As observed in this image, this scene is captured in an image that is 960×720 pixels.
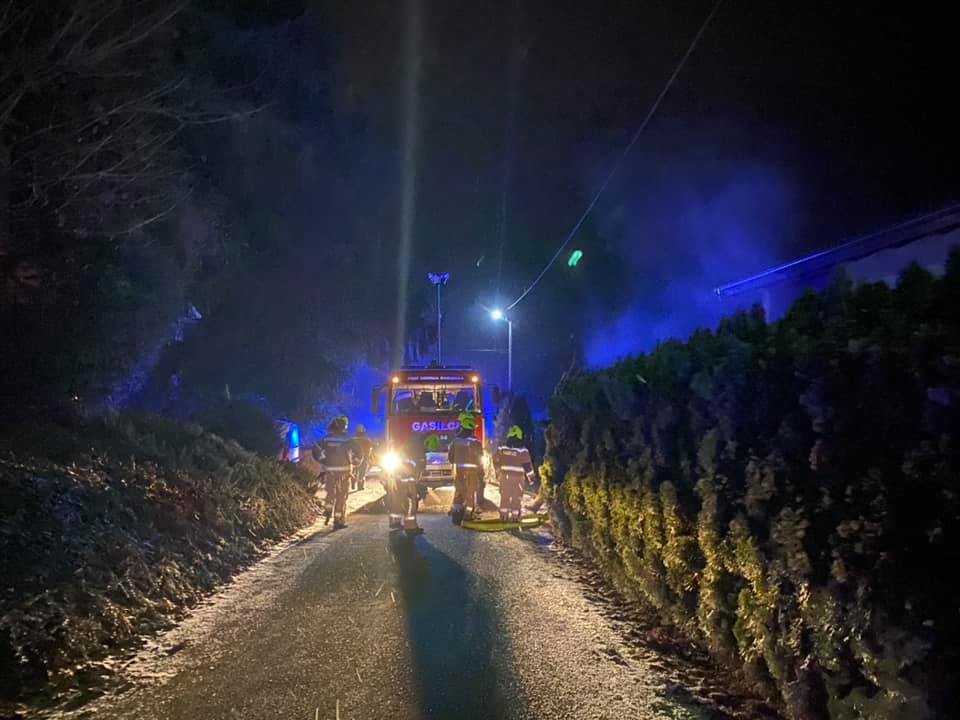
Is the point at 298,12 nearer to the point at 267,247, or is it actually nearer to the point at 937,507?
the point at 267,247

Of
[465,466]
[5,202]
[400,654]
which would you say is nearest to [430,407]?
[465,466]

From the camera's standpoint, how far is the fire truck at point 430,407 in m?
14.8

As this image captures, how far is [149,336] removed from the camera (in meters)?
13.2

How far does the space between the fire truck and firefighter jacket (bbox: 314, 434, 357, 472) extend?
2.32 meters

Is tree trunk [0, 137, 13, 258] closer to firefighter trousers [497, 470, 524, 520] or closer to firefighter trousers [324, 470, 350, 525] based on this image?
firefighter trousers [324, 470, 350, 525]

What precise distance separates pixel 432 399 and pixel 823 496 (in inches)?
489

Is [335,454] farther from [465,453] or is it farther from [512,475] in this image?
[512,475]

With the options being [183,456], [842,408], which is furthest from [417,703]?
[183,456]

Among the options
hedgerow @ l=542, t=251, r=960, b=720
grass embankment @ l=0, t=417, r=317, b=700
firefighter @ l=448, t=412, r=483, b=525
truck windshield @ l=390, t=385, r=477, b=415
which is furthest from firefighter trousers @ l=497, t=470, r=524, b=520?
hedgerow @ l=542, t=251, r=960, b=720

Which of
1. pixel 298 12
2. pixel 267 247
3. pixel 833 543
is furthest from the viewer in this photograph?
pixel 267 247

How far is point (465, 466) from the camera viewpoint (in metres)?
12.0

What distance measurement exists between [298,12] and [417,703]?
15.8 m

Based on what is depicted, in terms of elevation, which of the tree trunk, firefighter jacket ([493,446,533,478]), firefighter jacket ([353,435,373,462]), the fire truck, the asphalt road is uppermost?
the tree trunk

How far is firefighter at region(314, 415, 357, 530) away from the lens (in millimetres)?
12000
